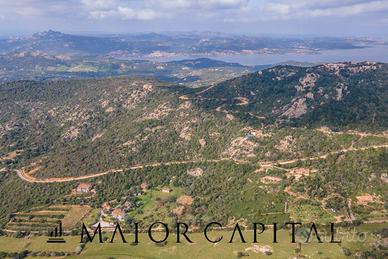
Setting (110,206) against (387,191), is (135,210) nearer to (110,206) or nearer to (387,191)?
(110,206)

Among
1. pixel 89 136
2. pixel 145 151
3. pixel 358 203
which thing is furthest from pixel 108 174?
pixel 358 203

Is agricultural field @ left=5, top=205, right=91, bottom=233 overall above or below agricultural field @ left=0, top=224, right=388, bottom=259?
below

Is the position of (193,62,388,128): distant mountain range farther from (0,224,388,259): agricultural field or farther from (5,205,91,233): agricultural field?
(5,205,91,233): agricultural field

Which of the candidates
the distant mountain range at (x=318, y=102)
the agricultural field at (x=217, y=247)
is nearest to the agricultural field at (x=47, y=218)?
the agricultural field at (x=217, y=247)

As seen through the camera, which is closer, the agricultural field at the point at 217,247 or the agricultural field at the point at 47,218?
the agricultural field at the point at 217,247

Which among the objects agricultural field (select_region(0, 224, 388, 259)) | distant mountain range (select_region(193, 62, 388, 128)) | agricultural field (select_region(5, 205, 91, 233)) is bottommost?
agricultural field (select_region(5, 205, 91, 233))

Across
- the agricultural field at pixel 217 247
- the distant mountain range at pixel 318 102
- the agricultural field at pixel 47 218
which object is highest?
the distant mountain range at pixel 318 102

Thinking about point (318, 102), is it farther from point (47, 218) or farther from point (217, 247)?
point (47, 218)

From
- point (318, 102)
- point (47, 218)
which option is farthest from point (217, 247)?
point (318, 102)

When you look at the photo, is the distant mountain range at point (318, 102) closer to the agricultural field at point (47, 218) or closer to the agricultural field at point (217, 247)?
the agricultural field at point (217, 247)

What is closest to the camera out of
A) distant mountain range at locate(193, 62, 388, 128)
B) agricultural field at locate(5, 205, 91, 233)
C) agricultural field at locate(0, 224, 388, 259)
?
agricultural field at locate(0, 224, 388, 259)

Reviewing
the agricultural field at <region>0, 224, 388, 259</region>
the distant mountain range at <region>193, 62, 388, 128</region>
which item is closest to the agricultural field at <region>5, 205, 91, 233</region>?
the agricultural field at <region>0, 224, 388, 259</region>
